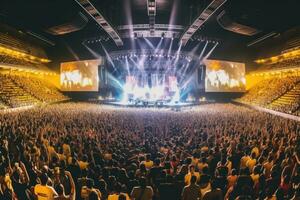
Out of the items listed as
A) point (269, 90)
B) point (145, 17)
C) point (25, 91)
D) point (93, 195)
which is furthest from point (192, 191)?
point (269, 90)

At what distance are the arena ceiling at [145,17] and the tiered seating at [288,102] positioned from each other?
7830 mm

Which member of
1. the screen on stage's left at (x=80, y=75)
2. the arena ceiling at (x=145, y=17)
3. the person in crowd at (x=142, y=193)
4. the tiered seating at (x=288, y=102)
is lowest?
the person in crowd at (x=142, y=193)

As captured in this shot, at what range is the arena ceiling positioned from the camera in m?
24.1

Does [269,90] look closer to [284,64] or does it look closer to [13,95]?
[284,64]

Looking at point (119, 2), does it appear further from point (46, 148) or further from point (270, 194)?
point (270, 194)

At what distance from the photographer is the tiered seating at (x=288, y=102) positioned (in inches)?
970

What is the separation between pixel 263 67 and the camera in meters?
40.0

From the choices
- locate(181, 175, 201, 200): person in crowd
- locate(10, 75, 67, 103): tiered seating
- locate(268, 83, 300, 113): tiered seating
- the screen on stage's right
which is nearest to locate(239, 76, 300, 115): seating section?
locate(268, 83, 300, 113): tiered seating

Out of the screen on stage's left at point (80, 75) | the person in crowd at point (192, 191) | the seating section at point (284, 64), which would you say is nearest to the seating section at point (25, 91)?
the screen on stage's left at point (80, 75)

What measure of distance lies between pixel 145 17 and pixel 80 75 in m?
17.3

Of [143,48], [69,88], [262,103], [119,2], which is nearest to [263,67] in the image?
[262,103]

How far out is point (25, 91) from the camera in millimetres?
33594

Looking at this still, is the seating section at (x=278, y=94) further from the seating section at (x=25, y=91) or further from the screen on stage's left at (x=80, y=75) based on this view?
the seating section at (x=25, y=91)

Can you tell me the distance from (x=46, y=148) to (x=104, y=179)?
3.19m
